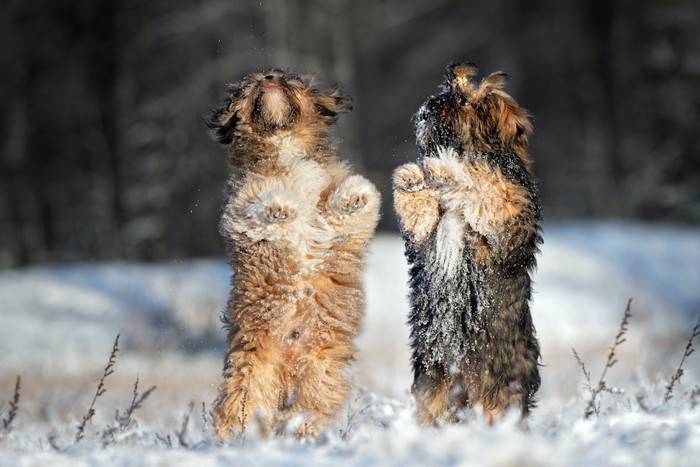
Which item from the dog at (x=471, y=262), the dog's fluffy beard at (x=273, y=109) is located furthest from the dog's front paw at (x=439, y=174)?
the dog's fluffy beard at (x=273, y=109)

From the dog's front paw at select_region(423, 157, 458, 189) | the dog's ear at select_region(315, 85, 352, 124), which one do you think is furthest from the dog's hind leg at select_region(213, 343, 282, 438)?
the dog's ear at select_region(315, 85, 352, 124)

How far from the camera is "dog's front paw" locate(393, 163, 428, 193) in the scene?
202 inches

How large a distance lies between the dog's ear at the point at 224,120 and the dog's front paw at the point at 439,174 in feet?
5.48

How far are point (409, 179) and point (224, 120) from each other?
1657 mm

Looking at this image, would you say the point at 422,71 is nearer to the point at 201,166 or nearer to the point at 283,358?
the point at 201,166

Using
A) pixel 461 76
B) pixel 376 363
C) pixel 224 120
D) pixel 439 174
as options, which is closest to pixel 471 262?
pixel 439 174

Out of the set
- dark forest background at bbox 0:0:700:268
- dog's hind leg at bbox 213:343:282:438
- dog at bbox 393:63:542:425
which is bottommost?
dog's hind leg at bbox 213:343:282:438

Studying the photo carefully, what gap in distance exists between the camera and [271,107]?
593 centimetres

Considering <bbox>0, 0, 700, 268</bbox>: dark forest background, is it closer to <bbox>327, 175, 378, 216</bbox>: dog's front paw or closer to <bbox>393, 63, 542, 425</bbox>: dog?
<bbox>327, 175, 378, 216</bbox>: dog's front paw

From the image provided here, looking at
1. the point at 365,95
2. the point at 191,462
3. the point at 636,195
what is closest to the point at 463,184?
the point at 191,462

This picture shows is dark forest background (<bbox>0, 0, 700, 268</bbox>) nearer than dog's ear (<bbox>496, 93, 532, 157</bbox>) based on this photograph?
No

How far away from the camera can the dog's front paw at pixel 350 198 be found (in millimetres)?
5547

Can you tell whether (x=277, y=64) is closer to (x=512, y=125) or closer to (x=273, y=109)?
(x=273, y=109)

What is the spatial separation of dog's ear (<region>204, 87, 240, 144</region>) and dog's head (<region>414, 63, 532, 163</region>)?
4.86 ft
